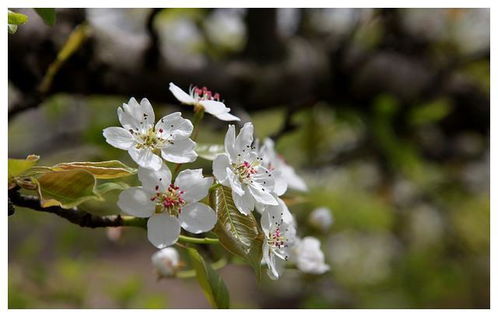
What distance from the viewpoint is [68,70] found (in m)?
0.93

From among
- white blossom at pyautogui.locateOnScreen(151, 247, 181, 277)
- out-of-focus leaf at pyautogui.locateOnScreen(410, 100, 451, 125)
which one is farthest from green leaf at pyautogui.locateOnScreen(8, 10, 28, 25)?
out-of-focus leaf at pyautogui.locateOnScreen(410, 100, 451, 125)

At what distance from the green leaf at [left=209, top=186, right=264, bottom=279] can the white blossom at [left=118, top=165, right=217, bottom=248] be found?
0.01 meters

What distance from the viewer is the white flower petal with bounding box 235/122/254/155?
0.52m

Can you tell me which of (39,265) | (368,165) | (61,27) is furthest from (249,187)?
(368,165)

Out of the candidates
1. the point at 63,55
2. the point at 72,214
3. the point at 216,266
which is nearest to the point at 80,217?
the point at 72,214

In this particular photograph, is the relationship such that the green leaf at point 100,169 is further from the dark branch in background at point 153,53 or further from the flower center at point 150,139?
the dark branch in background at point 153,53

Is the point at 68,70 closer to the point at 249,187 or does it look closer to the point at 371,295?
the point at 249,187

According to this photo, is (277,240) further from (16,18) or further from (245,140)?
(16,18)

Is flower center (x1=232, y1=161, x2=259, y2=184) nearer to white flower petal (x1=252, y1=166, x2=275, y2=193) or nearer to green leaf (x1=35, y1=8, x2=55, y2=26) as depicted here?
white flower petal (x1=252, y1=166, x2=275, y2=193)

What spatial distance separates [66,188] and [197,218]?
0.10 meters

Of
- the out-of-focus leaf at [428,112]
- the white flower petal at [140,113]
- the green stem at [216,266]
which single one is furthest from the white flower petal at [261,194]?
the out-of-focus leaf at [428,112]

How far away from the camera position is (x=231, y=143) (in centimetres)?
52

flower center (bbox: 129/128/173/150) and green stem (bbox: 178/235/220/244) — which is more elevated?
flower center (bbox: 129/128/173/150)

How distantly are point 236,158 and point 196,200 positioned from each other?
56 millimetres
